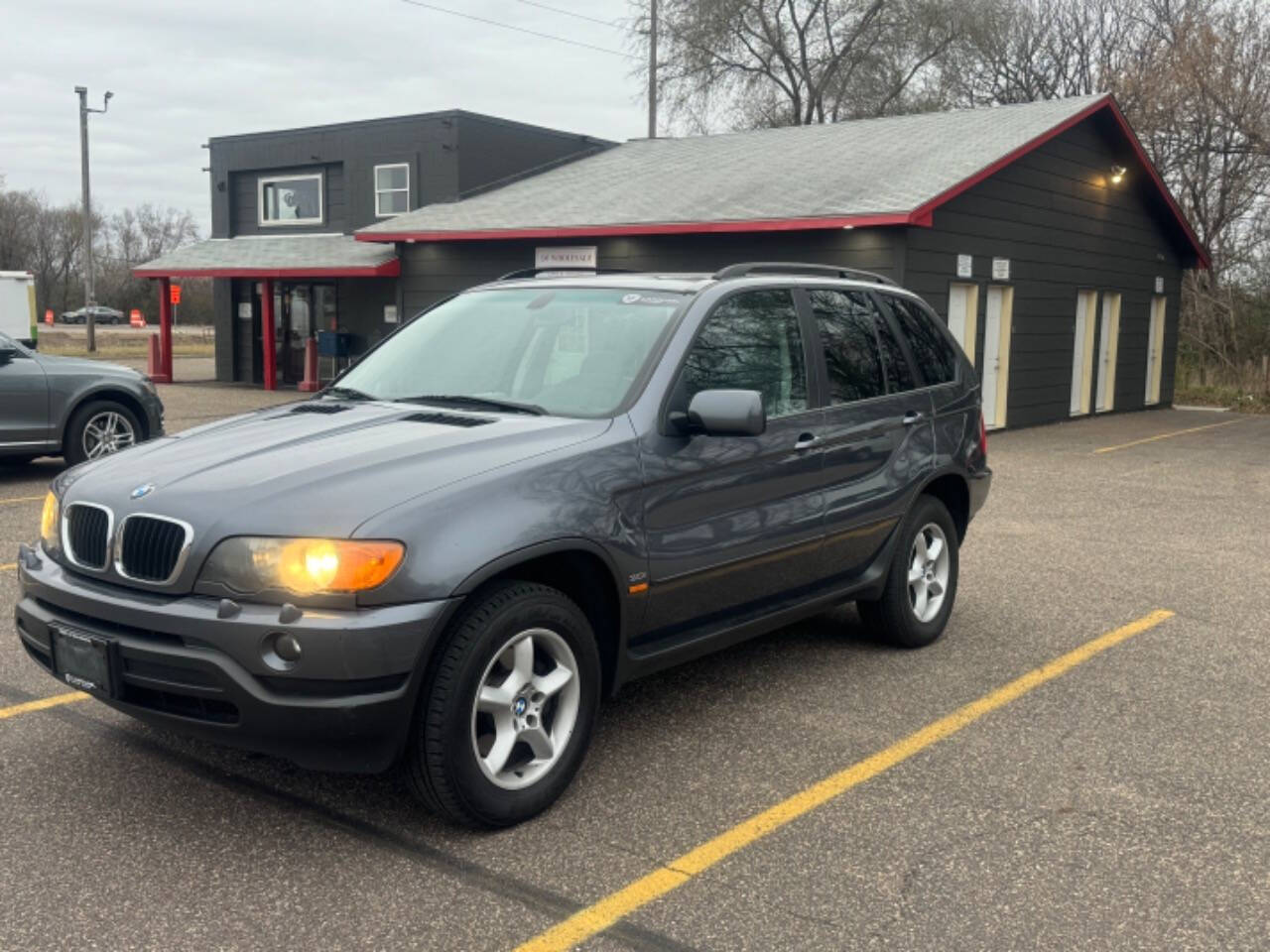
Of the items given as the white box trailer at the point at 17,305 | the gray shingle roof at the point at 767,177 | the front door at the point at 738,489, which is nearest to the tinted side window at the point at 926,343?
the front door at the point at 738,489

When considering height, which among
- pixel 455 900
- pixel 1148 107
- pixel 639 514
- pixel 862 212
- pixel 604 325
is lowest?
pixel 455 900

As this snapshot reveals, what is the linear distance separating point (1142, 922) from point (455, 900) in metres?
1.84

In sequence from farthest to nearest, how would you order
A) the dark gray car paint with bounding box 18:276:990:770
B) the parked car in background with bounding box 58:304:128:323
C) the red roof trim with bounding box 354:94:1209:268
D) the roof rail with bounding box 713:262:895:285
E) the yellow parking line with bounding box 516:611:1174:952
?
the parked car in background with bounding box 58:304:128:323 → the red roof trim with bounding box 354:94:1209:268 → the roof rail with bounding box 713:262:895:285 → the dark gray car paint with bounding box 18:276:990:770 → the yellow parking line with bounding box 516:611:1174:952

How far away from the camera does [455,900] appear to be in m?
3.33

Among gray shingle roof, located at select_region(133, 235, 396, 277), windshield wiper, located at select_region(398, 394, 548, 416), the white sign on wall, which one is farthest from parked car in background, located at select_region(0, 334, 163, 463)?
gray shingle roof, located at select_region(133, 235, 396, 277)

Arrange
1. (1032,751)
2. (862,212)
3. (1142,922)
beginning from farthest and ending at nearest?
(862,212) < (1032,751) < (1142,922)

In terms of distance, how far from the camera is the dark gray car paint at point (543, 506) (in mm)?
3451

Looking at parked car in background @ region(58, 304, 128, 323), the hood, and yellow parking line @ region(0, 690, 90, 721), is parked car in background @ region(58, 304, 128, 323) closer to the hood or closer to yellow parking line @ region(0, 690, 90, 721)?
yellow parking line @ region(0, 690, 90, 721)

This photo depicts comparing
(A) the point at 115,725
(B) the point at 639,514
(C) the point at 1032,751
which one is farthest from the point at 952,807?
(A) the point at 115,725

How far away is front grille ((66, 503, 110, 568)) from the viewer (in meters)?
3.76

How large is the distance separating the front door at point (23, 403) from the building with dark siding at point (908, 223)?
28.8ft

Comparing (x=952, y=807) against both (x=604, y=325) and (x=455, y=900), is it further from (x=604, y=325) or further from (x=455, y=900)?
(x=604, y=325)

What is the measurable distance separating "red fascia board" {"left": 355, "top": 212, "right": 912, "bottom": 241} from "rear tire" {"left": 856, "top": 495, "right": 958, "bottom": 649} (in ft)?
30.5

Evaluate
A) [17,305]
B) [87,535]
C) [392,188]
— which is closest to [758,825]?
[87,535]
